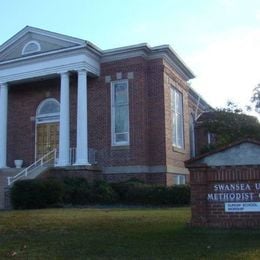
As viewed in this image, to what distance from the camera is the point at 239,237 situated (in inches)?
318

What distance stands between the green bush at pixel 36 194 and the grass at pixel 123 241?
7139 mm

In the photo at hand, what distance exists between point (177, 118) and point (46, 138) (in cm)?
752

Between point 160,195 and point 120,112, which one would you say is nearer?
point 160,195

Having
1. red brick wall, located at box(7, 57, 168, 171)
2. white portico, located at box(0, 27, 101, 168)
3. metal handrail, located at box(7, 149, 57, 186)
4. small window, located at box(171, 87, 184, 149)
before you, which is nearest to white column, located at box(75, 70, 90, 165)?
white portico, located at box(0, 27, 101, 168)

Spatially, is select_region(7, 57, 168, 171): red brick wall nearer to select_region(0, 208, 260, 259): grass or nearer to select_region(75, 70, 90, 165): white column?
select_region(75, 70, 90, 165): white column

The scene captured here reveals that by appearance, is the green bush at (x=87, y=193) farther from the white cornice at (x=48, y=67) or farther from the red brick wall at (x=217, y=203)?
the red brick wall at (x=217, y=203)

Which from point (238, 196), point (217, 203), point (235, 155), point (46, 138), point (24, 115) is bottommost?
point (217, 203)

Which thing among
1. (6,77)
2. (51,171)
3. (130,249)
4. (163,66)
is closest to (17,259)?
(130,249)

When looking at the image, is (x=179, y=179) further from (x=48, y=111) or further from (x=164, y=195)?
(x=48, y=111)

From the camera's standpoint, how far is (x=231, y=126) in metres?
27.6

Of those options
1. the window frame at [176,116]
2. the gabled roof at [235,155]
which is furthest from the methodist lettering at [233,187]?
the window frame at [176,116]

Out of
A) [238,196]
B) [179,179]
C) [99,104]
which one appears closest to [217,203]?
[238,196]

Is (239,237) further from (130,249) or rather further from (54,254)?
(54,254)

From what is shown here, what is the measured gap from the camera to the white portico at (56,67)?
2364cm
